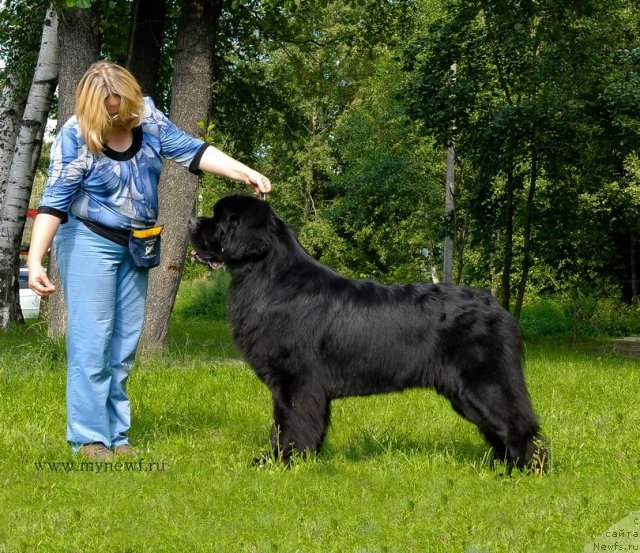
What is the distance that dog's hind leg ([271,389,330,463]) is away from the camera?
196 inches

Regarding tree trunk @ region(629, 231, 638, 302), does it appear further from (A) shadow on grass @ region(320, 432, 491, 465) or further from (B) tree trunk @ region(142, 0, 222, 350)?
(A) shadow on grass @ region(320, 432, 491, 465)

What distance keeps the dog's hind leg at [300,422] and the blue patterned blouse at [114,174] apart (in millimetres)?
1409

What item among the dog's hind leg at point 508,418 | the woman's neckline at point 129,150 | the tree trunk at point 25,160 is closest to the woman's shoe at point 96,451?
the woman's neckline at point 129,150

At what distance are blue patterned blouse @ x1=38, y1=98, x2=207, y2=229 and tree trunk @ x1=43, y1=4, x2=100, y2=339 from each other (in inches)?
203

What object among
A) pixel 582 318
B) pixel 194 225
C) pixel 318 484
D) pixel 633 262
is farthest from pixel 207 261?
pixel 633 262

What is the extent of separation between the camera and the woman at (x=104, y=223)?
4.84m

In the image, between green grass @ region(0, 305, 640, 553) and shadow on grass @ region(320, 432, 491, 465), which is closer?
green grass @ region(0, 305, 640, 553)

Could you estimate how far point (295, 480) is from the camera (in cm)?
470

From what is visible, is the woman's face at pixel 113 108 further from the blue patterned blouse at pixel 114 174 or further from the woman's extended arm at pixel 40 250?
the woman's extended arm at pixel 40 250

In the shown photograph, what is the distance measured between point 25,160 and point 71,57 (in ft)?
13.2

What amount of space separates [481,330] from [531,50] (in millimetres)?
12424

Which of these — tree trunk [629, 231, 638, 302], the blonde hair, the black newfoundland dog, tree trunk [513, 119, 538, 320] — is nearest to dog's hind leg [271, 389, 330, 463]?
the black newfoundland dog

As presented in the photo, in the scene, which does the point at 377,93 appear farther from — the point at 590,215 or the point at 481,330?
the point at 481,330

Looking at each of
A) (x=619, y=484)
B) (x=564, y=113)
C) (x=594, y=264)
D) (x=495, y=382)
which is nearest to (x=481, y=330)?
(x=495, y=382)
